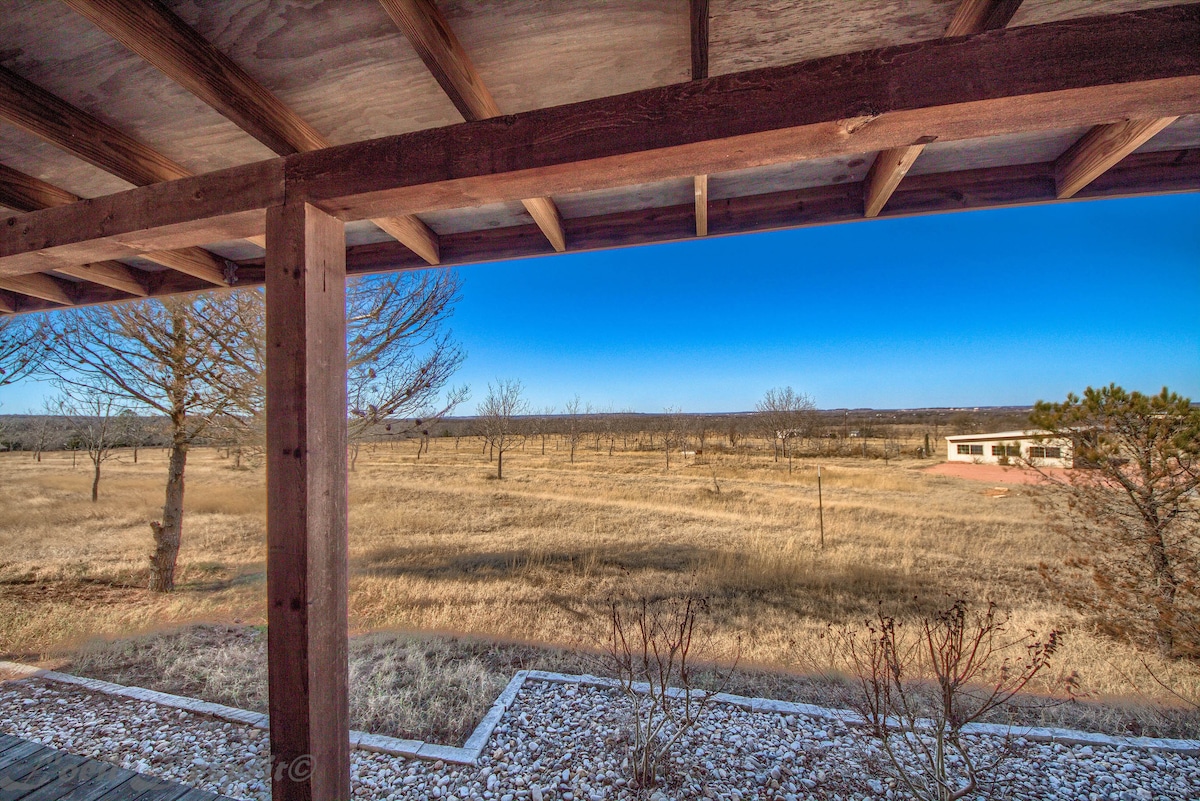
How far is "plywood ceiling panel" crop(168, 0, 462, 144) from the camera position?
1.07m

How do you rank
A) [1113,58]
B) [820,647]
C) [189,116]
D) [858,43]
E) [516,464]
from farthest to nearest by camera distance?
[516,464], [820,647], [189,116], [858,43], [1113,58]

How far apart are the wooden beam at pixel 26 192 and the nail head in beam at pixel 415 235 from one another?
46.6 inches

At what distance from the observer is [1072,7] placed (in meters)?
1.07

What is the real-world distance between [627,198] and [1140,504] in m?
6.26

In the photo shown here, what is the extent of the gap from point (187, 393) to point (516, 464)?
1694cm

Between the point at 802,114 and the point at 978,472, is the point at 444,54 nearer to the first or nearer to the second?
the point at 802,114

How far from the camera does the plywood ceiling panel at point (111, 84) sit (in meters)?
1.10

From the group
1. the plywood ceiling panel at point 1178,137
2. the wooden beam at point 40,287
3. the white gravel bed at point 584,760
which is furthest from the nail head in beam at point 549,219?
the wooden beam at point 40,287

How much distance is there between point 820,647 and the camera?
5027 millimetres

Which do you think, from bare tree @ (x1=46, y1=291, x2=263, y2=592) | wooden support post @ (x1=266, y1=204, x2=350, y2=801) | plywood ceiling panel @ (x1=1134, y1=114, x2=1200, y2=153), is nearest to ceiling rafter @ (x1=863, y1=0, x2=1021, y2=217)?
plywood ceiling panel @ (x1=1134, y1=114, x2=1200, y2=153)

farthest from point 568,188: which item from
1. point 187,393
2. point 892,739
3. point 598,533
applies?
point 598,533

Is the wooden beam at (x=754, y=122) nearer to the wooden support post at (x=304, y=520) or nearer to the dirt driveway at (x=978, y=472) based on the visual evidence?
the wooden support post at (x=304, y=520)

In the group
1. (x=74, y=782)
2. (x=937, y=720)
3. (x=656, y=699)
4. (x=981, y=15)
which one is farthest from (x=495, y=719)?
(x=981, y=15)

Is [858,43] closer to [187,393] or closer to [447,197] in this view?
[447,197]
